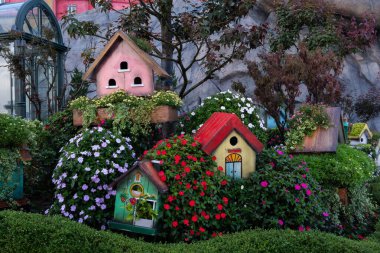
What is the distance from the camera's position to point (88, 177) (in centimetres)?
500

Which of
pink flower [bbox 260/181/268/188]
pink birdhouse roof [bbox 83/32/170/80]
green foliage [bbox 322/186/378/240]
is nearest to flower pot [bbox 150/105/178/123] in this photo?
pink birdhouse roof [bbox 83/32/170/80]

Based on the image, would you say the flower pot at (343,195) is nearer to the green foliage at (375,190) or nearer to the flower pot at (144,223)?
the green foliage at (375,190)

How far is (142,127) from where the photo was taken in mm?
6273

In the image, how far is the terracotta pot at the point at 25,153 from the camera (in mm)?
6098

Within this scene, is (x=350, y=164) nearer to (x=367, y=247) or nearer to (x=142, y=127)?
(x=367, y=247)

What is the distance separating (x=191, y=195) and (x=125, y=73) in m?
2.29

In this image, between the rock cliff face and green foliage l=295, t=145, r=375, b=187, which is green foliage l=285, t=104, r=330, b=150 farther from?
the rock cliff face

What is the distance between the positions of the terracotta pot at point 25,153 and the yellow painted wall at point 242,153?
109 inches

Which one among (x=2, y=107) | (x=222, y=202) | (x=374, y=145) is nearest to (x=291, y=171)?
(x=222, y=202)

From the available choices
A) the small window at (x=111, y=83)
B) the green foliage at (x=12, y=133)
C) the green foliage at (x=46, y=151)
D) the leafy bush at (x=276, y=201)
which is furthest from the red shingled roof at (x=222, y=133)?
the green foliage at (x=46, y=151)

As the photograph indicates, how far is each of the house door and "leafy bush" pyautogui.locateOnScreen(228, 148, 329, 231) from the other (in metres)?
0.14

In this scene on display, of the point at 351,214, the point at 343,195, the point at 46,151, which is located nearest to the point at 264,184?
the point at 343,195

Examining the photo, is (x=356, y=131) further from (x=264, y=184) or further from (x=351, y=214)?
(x=264, y=184)

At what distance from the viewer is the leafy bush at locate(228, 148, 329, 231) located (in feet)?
15.8
